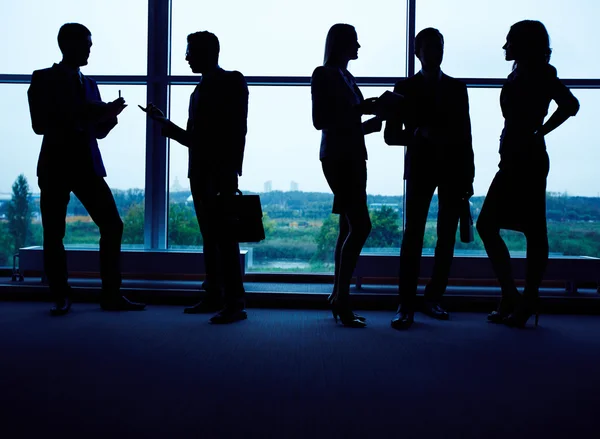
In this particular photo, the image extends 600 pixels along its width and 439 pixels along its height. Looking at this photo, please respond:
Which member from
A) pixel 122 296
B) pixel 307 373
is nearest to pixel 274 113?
pixel 122 296

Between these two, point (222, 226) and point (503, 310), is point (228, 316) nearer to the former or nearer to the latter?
point (222, 226)

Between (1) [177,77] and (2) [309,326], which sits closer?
(2) [309,326]

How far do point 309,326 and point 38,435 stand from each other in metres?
1.74

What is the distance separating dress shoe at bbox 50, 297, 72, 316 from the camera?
10.8 ft

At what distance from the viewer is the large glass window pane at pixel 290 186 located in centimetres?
456

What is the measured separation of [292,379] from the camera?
2049mm

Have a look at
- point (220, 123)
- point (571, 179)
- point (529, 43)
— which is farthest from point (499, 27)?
point (220, 123)

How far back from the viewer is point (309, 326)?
3.07 m

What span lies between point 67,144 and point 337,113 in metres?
1.64

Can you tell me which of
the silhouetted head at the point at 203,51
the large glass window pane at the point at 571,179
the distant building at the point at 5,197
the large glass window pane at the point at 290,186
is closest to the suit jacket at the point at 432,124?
the silhouetted head at the point at 203,51

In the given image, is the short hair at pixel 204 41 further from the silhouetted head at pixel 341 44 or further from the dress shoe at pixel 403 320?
the dress shoe at pixel 403 320

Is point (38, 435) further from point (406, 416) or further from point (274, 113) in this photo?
point (274, 113)

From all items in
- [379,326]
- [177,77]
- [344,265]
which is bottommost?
[379,326]

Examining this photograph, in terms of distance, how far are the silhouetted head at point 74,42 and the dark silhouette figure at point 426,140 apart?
188 cm
